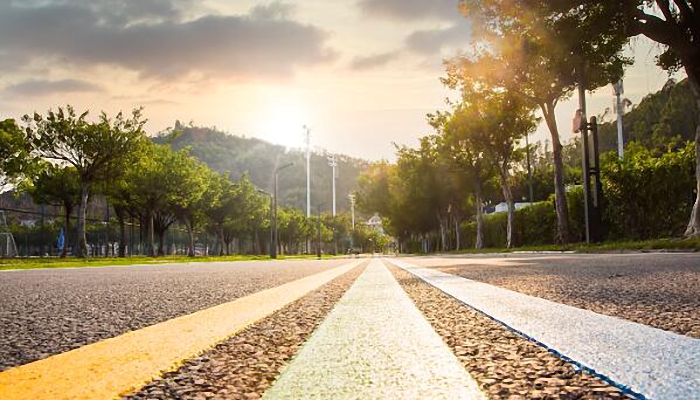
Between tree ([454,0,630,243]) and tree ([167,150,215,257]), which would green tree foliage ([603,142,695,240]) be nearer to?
tree ([454,0,630,243])

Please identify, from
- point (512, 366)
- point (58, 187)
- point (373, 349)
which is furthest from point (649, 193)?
point (58, 187)

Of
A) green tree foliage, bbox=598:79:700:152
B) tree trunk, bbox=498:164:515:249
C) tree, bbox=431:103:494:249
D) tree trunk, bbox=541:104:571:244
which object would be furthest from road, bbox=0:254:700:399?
green tree foliage, bbox=598:79:700:152

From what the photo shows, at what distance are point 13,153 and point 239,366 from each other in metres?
39.2

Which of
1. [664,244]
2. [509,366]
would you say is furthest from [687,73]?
[509,366]

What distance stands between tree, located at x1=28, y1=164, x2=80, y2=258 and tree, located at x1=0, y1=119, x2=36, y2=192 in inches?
425

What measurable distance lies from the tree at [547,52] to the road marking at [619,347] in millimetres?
14762

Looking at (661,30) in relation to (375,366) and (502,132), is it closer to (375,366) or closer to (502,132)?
(375,366)

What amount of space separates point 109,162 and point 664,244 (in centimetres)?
3350

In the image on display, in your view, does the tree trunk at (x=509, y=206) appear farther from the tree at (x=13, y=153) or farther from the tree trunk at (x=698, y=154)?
the tree at (x=13, y=153)

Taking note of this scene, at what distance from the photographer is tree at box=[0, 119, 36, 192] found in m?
34.1

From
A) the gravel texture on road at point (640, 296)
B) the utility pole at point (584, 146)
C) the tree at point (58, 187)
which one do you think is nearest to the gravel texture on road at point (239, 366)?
the gravel texture on road at point (640, 296)

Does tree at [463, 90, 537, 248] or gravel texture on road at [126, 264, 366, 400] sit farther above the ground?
tree at [463, 90, 537, 248]

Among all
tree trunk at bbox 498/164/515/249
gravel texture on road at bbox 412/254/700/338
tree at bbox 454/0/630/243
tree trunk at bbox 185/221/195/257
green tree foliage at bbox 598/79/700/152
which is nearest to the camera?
gravel texture on road at bbox 412/254/700/338

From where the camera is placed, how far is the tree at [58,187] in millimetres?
46562
